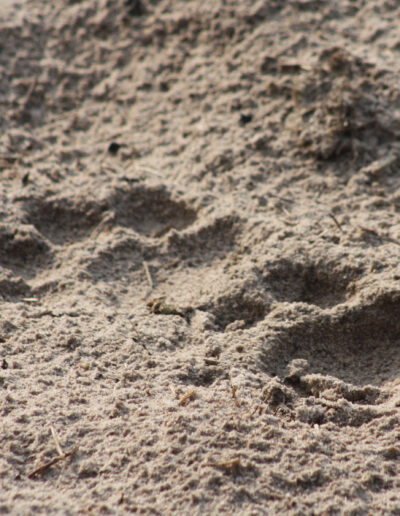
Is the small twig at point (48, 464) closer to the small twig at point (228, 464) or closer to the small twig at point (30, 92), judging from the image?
the small twig at point (228, 464)

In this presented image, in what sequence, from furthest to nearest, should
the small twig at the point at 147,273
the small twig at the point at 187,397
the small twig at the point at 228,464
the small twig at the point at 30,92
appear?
1. the small twig at the point at 30,92
2. the small twig at the point at 147,273
3. the small twig at the point at 187,397
4. the small twig at the point at 228,464

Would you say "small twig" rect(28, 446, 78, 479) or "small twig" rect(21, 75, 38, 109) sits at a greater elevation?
"small twig" rect(21, 75, 38, 109)

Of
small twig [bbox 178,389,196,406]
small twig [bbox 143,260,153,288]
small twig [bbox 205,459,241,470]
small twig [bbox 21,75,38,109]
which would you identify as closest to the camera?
small twig [bbox 205,459,241,470]

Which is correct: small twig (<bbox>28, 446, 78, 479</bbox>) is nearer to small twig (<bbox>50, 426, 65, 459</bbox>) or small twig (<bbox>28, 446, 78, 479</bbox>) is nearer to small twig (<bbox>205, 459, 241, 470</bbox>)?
small twig (<bbox>50, 426, 65, 459</bbox>)

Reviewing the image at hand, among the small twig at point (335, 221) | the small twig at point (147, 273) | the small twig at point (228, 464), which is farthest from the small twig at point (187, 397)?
the small twig at point (335, 221)

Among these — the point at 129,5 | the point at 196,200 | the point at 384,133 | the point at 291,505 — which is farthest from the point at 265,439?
the point at 129,5

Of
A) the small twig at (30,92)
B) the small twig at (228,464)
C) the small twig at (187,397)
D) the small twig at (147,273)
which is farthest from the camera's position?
the small twig at (30,92)

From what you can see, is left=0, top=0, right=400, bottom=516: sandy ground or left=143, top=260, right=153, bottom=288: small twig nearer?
left=0, top=0, right=400, bottom=516: sandy ground

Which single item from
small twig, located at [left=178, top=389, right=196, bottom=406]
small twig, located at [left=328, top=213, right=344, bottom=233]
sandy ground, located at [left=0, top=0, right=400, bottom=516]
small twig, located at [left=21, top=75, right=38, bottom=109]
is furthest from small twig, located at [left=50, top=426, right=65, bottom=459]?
small twig, located at [left=21, top=75, right=38, bottom=109]

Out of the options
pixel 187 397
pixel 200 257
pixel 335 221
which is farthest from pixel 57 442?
pixel 335 221

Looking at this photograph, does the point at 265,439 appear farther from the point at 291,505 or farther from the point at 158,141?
the point at 158,141
